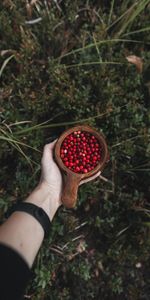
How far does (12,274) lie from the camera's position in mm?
1566

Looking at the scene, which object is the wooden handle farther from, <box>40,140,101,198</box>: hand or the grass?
the grass

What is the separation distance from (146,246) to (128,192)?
0.35 m

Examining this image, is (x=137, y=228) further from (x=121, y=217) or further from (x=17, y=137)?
(x=17, y=137)

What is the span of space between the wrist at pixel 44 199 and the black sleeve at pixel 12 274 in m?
0.39

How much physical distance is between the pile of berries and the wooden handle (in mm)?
50

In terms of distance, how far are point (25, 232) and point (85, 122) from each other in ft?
2.85

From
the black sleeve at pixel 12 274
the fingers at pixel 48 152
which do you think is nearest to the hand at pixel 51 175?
the fingers at pixel 48 152

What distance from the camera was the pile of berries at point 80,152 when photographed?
→ 6.82 ft

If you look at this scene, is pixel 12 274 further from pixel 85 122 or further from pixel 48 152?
pixel 85 122

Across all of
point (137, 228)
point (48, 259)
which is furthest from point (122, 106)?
point (48, 259)

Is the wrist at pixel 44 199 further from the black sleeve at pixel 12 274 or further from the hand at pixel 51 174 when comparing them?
the black sleeve at pixel 12 274

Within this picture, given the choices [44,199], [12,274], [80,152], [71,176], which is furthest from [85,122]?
[12,274]

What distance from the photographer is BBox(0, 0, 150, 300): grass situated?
234cm

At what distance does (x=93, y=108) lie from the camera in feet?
8.07
